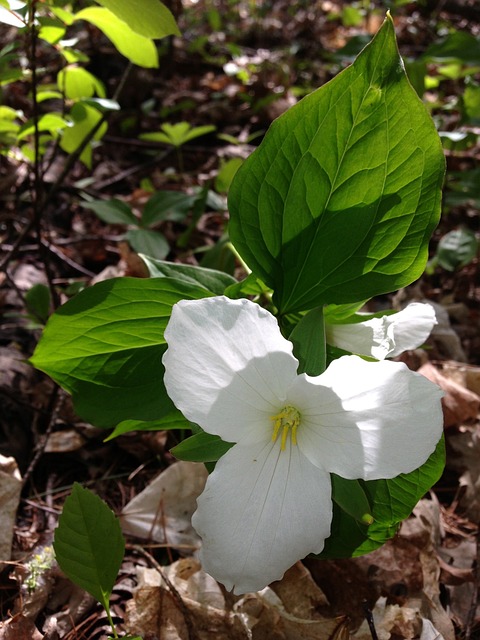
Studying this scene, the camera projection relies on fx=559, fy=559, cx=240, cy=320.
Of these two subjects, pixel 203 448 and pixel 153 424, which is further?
pixel 153 424

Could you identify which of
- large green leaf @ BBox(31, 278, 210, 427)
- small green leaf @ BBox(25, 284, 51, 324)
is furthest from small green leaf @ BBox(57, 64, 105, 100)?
large green leaf @ BBox(31, 278, 210, 427)

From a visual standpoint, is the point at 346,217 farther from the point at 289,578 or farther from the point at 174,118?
the point at 174,118

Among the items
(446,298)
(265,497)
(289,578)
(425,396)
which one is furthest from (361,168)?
(446,298)

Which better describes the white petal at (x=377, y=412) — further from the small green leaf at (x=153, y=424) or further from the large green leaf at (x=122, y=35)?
the large green leaf at (x=122, y=35)

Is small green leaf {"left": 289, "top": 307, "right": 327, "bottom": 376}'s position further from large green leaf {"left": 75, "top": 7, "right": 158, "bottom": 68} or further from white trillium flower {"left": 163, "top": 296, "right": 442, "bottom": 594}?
large green leaf {"left": 75, "top": 7, "right": 158, "bottom": 68}

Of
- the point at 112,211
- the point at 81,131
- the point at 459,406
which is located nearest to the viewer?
the point at 459,406

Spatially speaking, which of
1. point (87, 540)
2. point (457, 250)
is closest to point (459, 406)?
point (457, 250)

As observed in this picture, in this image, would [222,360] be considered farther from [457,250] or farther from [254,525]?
[457,250]
